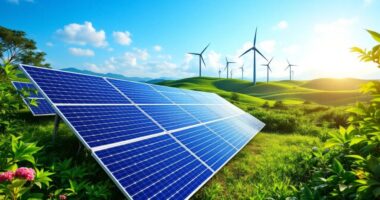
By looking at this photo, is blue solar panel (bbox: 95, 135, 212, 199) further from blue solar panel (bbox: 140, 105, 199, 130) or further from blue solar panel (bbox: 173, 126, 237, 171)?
blue solar panel (bbox: 140, 105, 199, 130)

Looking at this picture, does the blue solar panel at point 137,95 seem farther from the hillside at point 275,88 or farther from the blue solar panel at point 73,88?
the hillside at point 275,88

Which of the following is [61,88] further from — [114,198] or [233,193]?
[233,193]

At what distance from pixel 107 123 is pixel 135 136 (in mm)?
699

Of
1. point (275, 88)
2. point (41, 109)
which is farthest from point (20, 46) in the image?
point (275, 88)

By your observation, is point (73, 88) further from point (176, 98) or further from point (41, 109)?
point (41, 109)

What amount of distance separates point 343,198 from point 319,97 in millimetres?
92447

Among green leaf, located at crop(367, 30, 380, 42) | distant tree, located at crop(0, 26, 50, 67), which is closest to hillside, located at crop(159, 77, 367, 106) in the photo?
distant tree, located at crop(0, 26, 50, 67)

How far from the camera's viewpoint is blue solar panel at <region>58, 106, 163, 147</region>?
209 inches

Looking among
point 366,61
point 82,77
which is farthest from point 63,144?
point 366,61

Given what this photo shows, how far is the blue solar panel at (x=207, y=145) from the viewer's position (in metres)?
7.30

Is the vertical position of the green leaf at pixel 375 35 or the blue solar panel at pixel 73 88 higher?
the green leaf at pixel 375 35

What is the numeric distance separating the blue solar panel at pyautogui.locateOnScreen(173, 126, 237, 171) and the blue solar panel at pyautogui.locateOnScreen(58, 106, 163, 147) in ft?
3.12

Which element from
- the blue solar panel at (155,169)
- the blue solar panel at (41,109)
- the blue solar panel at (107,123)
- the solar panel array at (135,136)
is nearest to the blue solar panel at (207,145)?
the solar panel array at (135,136)

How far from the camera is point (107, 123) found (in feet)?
20.2
